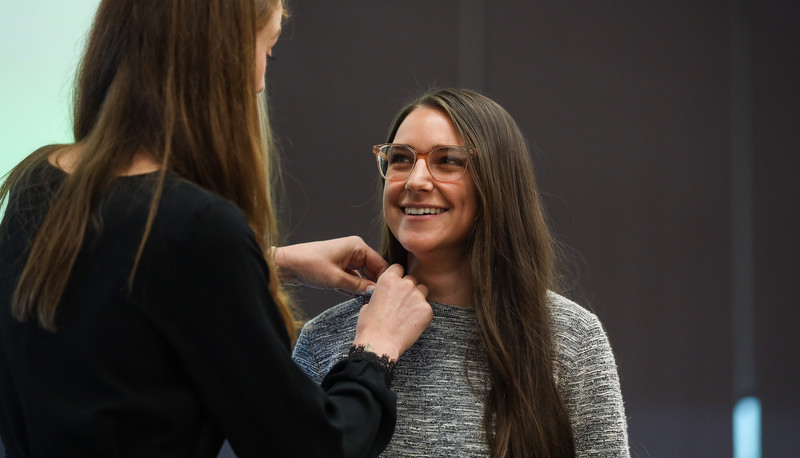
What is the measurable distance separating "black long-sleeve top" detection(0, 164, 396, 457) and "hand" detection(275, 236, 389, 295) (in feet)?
2.42

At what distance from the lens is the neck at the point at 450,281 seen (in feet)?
5.90

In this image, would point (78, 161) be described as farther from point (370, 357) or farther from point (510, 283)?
point (510, 283)

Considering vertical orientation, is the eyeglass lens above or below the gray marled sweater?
above

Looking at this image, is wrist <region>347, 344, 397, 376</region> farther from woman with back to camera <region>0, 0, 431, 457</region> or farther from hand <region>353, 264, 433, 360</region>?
woman with back to camera <region>0, 0, 431, 457</region>

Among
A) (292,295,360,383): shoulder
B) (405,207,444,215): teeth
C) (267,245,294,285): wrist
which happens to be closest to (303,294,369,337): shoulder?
(292,295,360,383): shoulder

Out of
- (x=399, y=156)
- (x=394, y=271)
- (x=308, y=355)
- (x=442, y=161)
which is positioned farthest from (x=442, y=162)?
(x=308, y=355)

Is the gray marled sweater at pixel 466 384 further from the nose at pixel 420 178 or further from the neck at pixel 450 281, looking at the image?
the nose at pixel 420 178

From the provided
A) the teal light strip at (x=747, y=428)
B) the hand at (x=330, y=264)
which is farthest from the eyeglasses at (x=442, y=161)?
the teal light strip at (x=747, y=428)

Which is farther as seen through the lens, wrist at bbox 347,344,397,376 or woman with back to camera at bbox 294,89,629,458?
woman with back to camera at bbox 294,89,629,458

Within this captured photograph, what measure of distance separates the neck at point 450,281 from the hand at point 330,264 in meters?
0.11

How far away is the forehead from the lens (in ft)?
5.68

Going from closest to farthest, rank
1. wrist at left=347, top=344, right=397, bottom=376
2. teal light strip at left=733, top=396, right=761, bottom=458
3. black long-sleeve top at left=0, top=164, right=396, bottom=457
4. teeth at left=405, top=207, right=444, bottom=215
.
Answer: black long-sleeve top at left=0, top=164, right=396, bottom=457 < wrist at left=347, top=344, right=397, bottom=376 < teeth at left=405, top=207, right=444, bottom=215 < teal light strip at left=733, top=396, right=761, bottom=458

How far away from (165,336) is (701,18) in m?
3.20

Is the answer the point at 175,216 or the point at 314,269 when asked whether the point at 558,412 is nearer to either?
the point at 314,269
